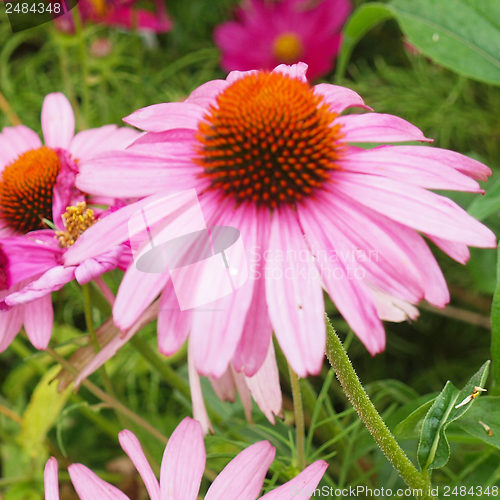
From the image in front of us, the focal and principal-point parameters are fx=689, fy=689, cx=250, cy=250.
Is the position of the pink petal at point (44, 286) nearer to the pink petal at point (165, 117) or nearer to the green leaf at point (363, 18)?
the pink petal at point (165, 117)

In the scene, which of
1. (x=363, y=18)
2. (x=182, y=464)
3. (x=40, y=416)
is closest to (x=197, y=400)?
(x=182, y=464)

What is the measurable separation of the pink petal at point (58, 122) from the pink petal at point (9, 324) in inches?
7.2

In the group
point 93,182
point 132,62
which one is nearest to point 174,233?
point 93,182

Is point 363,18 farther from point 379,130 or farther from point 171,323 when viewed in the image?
point 171,323

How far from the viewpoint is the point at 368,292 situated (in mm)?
350

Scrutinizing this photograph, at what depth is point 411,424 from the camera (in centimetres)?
45

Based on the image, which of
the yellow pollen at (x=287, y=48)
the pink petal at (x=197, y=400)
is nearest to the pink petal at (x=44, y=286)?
the pink petal at (x=197, y=400)

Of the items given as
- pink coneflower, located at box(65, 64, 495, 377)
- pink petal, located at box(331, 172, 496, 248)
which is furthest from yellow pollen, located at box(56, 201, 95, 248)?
pink petal, located at box(331, 172, 496, 248)

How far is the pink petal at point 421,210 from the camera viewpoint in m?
0.35

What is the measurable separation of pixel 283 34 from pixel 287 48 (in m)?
0.03

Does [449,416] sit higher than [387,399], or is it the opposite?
[449,416]

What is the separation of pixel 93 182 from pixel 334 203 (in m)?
0.14

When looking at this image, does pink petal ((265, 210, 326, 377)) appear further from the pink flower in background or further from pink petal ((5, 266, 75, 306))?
the pink flower in background

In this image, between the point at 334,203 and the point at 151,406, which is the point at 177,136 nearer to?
the point at 334,203
